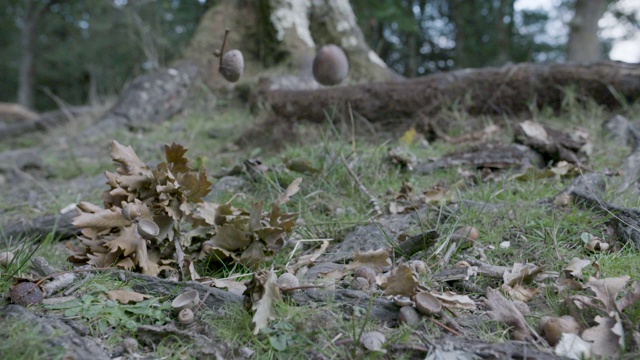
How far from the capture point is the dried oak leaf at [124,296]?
59.2 inches

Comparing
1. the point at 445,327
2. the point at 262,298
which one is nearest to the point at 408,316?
the point at 445,327

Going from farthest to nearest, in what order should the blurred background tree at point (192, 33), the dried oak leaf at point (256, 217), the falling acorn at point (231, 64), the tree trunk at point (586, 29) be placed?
the blurred background tree at point (192, 33)
the tree trunk at point (586, 29)
the falling acorn at point (231, 64)
the dried oak leaf at point (256, 217)

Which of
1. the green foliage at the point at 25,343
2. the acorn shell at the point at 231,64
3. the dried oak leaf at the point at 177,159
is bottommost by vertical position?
the green foliage at the point at 25,343

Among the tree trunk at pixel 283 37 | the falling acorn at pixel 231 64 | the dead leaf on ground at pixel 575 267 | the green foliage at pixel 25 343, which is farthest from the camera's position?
the tree trunk at pixel 283 37

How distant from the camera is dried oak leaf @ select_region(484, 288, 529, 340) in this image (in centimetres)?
139

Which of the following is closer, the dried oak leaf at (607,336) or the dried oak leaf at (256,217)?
the dried oak leaf at (607,336)

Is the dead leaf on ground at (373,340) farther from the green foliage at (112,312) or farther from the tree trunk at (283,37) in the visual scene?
the tree trunk at (283,37)

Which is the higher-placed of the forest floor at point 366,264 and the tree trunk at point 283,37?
the tree trunk at point 283,37

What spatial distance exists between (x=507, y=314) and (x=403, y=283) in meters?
0.30

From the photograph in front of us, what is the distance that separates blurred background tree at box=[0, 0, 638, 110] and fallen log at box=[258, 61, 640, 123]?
239 inches

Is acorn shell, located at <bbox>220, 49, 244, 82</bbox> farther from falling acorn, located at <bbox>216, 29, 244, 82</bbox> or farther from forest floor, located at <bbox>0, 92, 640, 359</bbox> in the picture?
forest floor, located at <bbox>0, 92, 640, 359</bbox>

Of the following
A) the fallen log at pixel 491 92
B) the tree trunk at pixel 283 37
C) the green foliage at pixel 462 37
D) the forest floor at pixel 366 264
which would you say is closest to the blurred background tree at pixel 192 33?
the green foliage at pixel 462 37

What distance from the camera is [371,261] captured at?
1.86m

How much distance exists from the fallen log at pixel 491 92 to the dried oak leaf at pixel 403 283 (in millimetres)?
2558
